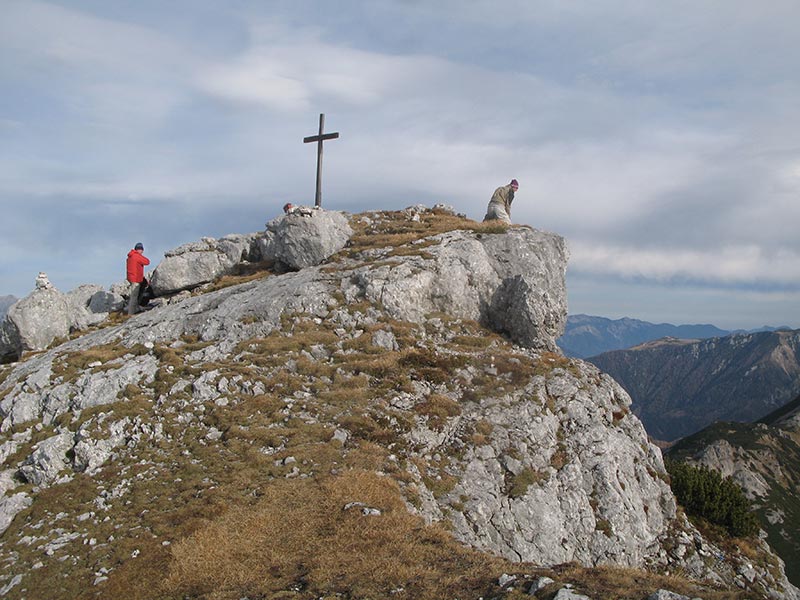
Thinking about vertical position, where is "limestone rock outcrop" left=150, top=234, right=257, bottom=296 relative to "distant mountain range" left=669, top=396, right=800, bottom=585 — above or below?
above

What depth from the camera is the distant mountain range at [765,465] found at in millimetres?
126000

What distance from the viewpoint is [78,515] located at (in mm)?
17938

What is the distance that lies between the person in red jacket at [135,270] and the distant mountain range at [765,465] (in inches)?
5241

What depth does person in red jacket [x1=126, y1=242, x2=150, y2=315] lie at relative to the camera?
139 feet

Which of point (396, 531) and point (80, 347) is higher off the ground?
point (80, 347)

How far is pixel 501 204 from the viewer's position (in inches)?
1805

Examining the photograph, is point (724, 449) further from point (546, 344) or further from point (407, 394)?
point (407, 394)

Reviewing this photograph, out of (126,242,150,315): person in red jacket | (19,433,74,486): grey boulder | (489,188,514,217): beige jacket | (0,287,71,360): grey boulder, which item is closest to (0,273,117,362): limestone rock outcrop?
(0,287,71,360): grey boulder

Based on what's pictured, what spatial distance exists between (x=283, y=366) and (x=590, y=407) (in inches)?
642

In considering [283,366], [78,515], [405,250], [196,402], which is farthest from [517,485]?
[405,250]

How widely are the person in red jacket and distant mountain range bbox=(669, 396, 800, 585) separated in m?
133

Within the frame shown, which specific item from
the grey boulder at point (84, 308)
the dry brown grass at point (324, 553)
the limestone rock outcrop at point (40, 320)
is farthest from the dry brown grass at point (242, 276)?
the dry brown grass at point (324, 553)

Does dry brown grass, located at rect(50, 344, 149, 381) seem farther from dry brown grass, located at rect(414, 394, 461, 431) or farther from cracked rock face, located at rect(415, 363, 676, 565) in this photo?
cracked rock face, located at rect(415, 363, 676, 565)

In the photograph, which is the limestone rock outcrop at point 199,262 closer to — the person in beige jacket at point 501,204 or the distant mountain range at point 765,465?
the person in beige jacket at point 501,204
